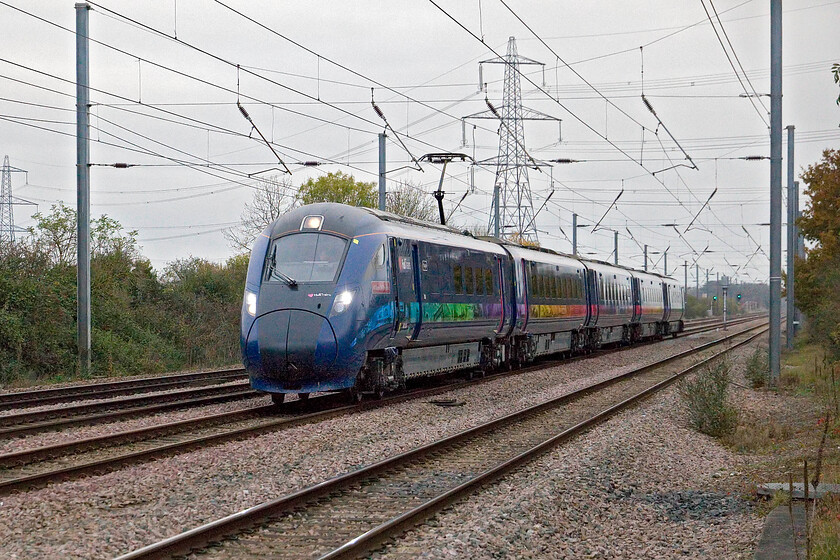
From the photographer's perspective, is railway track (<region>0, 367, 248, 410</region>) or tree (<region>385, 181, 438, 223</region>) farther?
tree (<region>385, 181, 438, 223</region>)

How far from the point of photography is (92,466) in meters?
9.84

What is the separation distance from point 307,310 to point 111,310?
50.4 feet

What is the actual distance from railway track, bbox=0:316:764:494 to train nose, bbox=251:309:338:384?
0.71 metres

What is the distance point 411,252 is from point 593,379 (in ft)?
26.3

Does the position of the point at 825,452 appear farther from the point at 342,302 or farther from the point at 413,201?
the point at 413,201

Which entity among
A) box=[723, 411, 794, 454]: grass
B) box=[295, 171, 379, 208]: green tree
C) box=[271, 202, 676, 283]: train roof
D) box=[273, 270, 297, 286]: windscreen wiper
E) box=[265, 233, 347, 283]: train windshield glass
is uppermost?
box=[295, 171, 379, 208]: green tree

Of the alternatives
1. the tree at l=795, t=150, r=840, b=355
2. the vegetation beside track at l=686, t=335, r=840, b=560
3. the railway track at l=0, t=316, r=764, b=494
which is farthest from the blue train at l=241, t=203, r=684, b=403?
the tree at l=795, t=150, r=840, b=355

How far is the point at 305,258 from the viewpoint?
15359 millimetres

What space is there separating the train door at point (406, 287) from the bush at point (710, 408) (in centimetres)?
497

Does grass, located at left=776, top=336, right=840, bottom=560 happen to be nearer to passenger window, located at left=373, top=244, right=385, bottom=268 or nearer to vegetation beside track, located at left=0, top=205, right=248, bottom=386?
passenger window, located at left=373, top=244, right=385, bottom=268

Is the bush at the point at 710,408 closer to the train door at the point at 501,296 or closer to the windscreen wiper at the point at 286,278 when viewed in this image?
the windscreen wiper at the point at 286,278

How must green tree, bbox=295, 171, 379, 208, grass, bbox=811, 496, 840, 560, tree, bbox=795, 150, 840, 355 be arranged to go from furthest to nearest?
1. green tree, bbox=295, 171, 379, 208
2. tree, bbox=795, 150, 840, 355
3. grass, bbox=811, 496, 840, 560

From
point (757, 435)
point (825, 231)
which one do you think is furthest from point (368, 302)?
point (825, 231)

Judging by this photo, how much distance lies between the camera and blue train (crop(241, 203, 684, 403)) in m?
14.8
